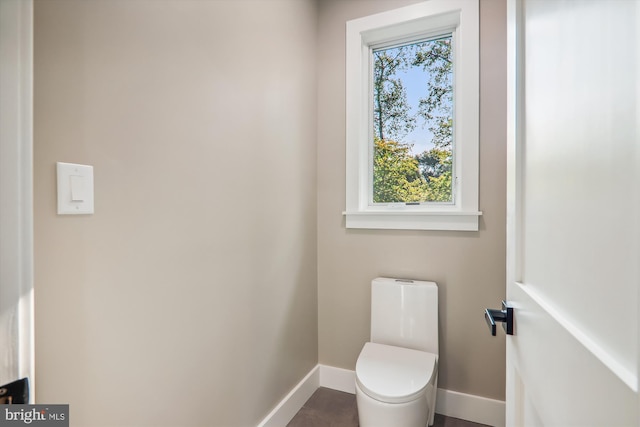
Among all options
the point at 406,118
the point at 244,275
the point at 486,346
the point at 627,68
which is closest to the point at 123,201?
the point at 244,275

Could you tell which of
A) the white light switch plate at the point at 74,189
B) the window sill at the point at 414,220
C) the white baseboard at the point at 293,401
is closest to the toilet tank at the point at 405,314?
the window sill at the point at 414,220

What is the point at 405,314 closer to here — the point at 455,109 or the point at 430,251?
the point at 430,251

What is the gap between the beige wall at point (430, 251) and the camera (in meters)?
1.72

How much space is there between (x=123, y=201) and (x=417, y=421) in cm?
140

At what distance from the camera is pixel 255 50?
1486 millimetres

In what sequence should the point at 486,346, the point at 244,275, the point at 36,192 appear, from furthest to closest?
1. the point at 486,346
2. the point at 244,275
3. the point at 36,192

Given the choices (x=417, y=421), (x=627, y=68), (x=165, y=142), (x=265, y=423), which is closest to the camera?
(x=627, y=68)

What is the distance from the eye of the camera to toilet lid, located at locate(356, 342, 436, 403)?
4.32ft

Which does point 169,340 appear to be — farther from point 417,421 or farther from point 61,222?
point 417,421

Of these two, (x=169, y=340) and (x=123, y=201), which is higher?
(x=123, y=201)

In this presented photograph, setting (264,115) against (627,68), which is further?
(264,115)

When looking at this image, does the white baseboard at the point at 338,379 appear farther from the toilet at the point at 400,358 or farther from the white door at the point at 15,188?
the white door at the point at 15,188

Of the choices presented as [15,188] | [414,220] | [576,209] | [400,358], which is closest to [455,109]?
[414,220]

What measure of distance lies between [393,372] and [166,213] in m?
1.20
